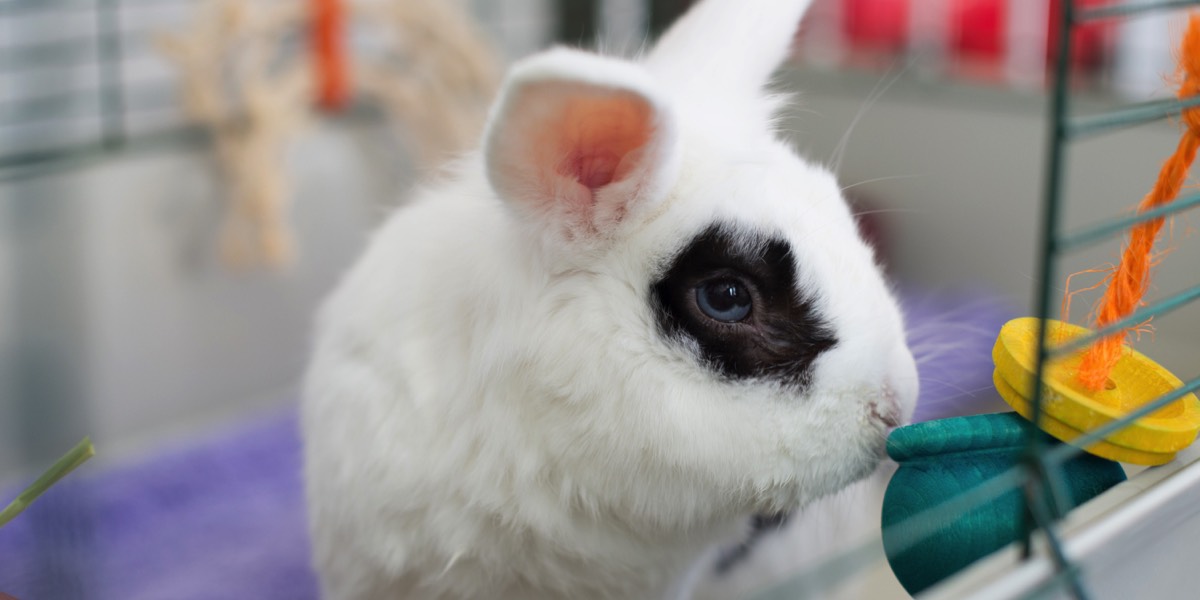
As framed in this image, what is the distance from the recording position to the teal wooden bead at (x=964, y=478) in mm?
757

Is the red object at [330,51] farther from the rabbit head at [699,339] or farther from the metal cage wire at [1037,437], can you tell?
the metal cage wire at [1037,437]

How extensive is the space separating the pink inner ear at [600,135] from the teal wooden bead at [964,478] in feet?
0.87

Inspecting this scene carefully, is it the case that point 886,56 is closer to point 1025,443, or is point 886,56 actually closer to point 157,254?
point 157,254

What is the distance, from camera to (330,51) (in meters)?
1.94

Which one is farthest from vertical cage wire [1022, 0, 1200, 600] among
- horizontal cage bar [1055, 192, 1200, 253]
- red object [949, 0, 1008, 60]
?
red object [949, 0, 1008, 60]

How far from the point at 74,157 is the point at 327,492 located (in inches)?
39.8

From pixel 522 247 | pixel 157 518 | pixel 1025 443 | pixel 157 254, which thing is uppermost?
pixel 522 247

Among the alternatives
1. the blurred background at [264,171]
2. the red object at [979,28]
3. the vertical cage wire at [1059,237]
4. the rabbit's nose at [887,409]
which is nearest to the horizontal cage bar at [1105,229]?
the vertical cage wire at [1059,237]

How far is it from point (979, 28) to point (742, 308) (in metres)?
1.83

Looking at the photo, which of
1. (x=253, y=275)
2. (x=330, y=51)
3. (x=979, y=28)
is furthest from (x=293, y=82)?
(x=979, y=28)

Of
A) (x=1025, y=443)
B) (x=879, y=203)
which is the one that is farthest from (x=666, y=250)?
(x=879, y=203)

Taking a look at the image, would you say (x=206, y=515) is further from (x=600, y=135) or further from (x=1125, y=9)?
(x=1125, y=9)

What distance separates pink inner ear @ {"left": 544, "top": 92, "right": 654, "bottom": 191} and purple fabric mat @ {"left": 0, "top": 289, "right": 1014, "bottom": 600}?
332 mm

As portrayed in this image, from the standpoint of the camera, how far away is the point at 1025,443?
0.77m
